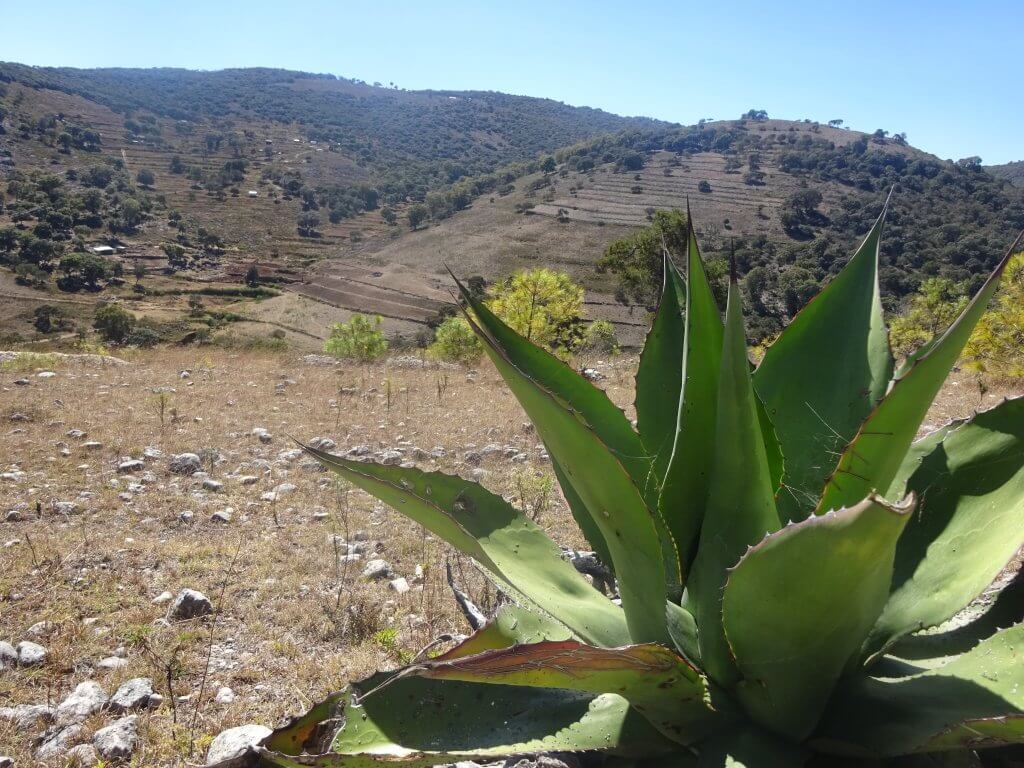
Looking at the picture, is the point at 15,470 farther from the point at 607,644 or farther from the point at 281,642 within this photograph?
the point at 607,644

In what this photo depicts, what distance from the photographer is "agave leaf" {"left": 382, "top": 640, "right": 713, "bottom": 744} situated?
3.09 ft

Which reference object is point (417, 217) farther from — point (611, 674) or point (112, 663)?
point (611, 674)

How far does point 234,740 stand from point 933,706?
64.4 inches

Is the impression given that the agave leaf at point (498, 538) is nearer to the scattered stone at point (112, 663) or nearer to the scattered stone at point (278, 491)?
the scattered stone at point (112, 663)

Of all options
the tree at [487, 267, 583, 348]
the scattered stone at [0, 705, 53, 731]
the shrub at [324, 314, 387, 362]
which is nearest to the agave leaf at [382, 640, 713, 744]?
the scattered stone at [0, 705, 53, 731]

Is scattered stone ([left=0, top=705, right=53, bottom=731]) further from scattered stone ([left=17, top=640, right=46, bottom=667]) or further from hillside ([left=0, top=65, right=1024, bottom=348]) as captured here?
hillside ([left=0, top=65, right=1024, bottom=348])

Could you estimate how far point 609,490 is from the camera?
1.17 meters

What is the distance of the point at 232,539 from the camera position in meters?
3.77

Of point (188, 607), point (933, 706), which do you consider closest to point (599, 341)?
point (188, 607)

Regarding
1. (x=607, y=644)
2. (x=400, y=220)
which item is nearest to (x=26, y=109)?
(x=400, y=220)

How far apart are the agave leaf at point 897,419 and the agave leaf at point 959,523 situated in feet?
0.61

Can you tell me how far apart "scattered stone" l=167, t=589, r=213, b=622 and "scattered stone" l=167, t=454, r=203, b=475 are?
248 cm

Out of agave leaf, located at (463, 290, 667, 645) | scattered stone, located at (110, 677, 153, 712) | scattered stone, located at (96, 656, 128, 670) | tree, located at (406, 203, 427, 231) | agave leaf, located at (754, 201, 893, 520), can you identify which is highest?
tree, located at (406, 203, 427, 231)

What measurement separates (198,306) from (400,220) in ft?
175
